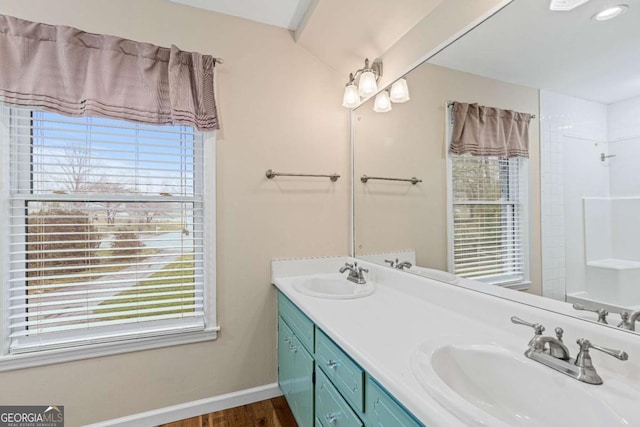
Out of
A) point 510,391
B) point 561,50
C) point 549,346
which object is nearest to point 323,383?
point 510,391

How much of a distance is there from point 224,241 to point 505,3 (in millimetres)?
1792

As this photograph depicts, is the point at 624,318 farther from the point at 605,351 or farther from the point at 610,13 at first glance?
the point at 610,13

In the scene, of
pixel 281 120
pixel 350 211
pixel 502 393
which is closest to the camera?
pixel 502 393

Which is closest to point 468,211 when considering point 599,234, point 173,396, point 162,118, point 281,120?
point 599,234

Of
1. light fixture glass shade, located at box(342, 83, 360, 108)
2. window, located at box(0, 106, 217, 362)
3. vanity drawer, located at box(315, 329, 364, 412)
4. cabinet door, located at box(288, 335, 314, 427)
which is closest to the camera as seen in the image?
vanity drawer, located at box(315, 329, 364, 412)

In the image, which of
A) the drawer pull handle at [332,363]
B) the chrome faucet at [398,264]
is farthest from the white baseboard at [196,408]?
the chrome faucet at [398,264]

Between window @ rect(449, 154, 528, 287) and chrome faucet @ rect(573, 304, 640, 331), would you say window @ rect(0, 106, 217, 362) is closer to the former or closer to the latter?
window @ rect(449, 154, 528, 287)

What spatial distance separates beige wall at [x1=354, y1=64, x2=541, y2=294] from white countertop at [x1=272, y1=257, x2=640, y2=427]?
0.15 m

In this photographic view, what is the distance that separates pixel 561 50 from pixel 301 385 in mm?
1790

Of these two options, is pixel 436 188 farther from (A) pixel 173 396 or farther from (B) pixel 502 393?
(A) pixel 173 396

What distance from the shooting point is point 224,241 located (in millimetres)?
1906

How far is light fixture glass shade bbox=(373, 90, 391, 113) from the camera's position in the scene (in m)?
1.91

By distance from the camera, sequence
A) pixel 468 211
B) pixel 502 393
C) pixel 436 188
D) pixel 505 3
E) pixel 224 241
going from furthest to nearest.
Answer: pixel 224 241, pixel 436 188, pixel 468 211, pixel 505 3, pixel 502 393

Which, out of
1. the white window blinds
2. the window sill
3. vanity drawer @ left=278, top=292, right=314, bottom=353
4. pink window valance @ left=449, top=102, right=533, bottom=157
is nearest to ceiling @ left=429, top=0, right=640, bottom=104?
pink window valance @ left=449, top=102, right=533, bottom=157
